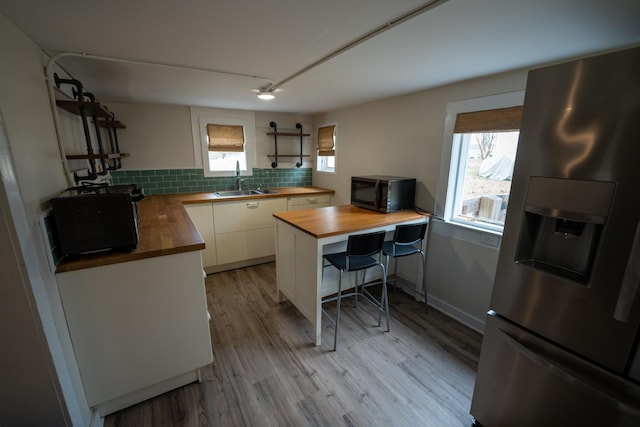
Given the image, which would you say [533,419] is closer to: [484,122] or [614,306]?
[614,306]

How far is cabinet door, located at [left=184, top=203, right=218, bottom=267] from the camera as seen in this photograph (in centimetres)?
313

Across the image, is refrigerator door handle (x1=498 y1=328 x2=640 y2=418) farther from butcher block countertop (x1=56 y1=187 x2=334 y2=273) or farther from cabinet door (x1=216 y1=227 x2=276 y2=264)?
cabinet door (x1=216 y1=227 x2=276 y2=264)

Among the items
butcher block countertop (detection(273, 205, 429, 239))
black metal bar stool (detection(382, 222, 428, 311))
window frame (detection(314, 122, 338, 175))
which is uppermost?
window frame (detection(314, 122, 338, 175))

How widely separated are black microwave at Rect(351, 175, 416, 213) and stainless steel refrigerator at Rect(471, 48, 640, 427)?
1329 mm

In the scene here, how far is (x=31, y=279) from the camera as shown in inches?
41.3

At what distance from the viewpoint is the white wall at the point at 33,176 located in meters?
1.06

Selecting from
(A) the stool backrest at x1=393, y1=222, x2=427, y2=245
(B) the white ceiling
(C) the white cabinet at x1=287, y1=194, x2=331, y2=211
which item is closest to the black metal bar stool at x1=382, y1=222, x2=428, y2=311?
(A) the stool backrest at x1=393, y1=222, x2=427, y2=245

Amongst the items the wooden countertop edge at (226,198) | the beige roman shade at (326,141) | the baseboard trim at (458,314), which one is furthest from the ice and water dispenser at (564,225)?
the beige roman shade at (326,141)

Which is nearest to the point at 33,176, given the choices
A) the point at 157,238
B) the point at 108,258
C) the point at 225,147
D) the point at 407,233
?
the point at 108,258

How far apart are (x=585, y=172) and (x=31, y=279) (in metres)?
2.21

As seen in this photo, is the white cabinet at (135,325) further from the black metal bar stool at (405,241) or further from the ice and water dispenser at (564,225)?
the ice and water dispenser at (564,225)

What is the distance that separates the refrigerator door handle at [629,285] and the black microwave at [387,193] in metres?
1.71

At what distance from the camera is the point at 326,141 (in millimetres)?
4051

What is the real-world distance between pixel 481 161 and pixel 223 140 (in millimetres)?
3186
